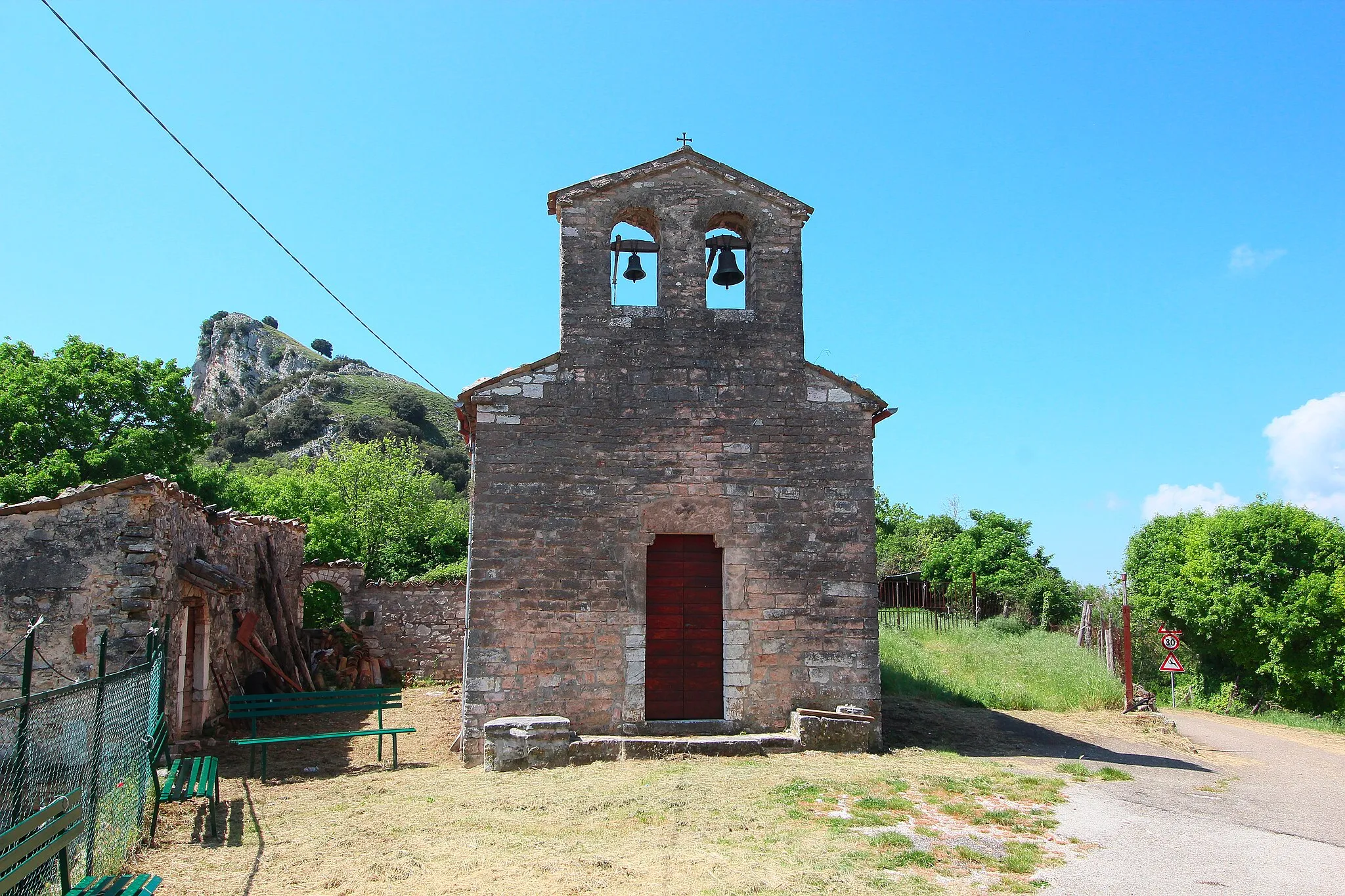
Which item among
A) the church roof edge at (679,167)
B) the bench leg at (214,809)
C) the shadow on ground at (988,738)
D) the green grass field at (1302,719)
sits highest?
the church roof edge at (679,167)

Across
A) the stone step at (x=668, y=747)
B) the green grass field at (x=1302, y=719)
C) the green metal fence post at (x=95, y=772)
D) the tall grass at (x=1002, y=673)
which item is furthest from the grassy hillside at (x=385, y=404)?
the green metal fence post at (x=95, y=772)

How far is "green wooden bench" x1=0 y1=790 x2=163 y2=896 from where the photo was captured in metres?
4.09

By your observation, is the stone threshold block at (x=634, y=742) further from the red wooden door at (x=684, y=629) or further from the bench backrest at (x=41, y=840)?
the bench backrest at (x=41, y=840)

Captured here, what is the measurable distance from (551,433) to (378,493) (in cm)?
2589

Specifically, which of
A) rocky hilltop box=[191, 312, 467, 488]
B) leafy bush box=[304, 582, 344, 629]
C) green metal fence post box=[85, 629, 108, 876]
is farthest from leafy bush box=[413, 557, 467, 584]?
rocky hilltop box=[191, 312, 467, 488]

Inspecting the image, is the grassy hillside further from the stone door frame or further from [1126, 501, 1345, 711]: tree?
the stone door frame

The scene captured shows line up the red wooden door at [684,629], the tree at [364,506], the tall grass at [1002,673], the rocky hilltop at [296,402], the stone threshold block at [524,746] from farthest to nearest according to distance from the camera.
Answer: the rocky hilltop at [296,402], the tree at [364,506], the tall grass at [1002,673], the red wooden door at [684,629], the stone threshold block at [524,746]

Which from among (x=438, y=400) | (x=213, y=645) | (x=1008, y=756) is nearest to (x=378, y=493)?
(x=213, y=645)

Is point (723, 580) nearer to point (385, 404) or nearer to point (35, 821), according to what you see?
point (35, 821)

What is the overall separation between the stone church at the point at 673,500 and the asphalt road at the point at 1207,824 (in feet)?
10.6

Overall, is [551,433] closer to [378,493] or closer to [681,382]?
[681,382]

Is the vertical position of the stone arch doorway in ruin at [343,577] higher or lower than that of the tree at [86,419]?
lower

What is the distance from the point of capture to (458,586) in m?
18.4

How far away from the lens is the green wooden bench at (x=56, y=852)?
4.09 m
